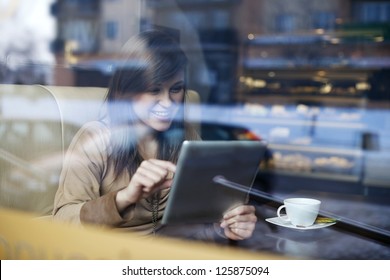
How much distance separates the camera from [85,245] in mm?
1389

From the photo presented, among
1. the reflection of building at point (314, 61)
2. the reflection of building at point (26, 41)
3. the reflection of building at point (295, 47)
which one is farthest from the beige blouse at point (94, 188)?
the reflection of building at point (314, 61)

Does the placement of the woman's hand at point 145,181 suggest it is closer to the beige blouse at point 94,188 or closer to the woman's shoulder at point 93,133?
the beige blouse at point 94,188

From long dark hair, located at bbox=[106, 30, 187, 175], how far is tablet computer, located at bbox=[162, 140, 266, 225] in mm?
43

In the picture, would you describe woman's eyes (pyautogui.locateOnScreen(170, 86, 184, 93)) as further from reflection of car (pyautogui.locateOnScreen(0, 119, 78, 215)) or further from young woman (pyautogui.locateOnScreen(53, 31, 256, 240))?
reflection of car (pyautogui.locateOnScreen(0, 119, 78, 215))

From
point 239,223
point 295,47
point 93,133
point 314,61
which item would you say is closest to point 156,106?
point 93,133

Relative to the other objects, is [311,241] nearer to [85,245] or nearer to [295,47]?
[85,245]

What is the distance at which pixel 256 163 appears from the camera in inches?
56.7

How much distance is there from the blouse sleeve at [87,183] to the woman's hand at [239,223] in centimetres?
24

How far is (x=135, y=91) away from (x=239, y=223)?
0.40 metres

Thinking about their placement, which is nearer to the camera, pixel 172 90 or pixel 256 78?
pixel 172 90

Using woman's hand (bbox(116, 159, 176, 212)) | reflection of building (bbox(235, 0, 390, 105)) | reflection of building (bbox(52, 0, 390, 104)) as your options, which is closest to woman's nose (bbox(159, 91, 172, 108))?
woman's hand (bbox(116, 159, 176, 212))

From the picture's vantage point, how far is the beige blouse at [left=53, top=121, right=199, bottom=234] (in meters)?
1.32
